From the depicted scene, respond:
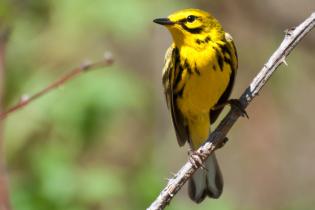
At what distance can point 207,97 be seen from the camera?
4711 millimetres

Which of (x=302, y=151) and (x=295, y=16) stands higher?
(x=295, y=16)

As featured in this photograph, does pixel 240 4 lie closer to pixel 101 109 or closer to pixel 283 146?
pixel 283 146

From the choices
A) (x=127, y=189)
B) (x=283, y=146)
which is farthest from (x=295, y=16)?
(x=127, y=189)

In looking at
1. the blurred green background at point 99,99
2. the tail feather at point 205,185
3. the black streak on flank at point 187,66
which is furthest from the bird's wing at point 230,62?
the blurred green background at point 99,99

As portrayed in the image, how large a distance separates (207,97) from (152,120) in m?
2.36

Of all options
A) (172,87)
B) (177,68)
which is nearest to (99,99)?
(172,87)

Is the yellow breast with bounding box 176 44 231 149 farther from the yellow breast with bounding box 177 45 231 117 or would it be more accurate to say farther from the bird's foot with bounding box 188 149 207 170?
the bird's foot with bounding box 188 149 207 170

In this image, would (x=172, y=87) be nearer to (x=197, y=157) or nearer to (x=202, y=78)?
(x=202, y=78)

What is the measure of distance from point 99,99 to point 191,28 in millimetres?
988

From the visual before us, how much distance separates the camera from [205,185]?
16.9 feet

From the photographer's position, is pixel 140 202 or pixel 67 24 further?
pixel 67 24

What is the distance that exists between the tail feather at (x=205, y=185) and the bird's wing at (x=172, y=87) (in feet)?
0.96

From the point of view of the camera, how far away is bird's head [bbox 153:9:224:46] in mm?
4617

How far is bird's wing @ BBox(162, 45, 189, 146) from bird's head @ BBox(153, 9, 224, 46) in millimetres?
107
